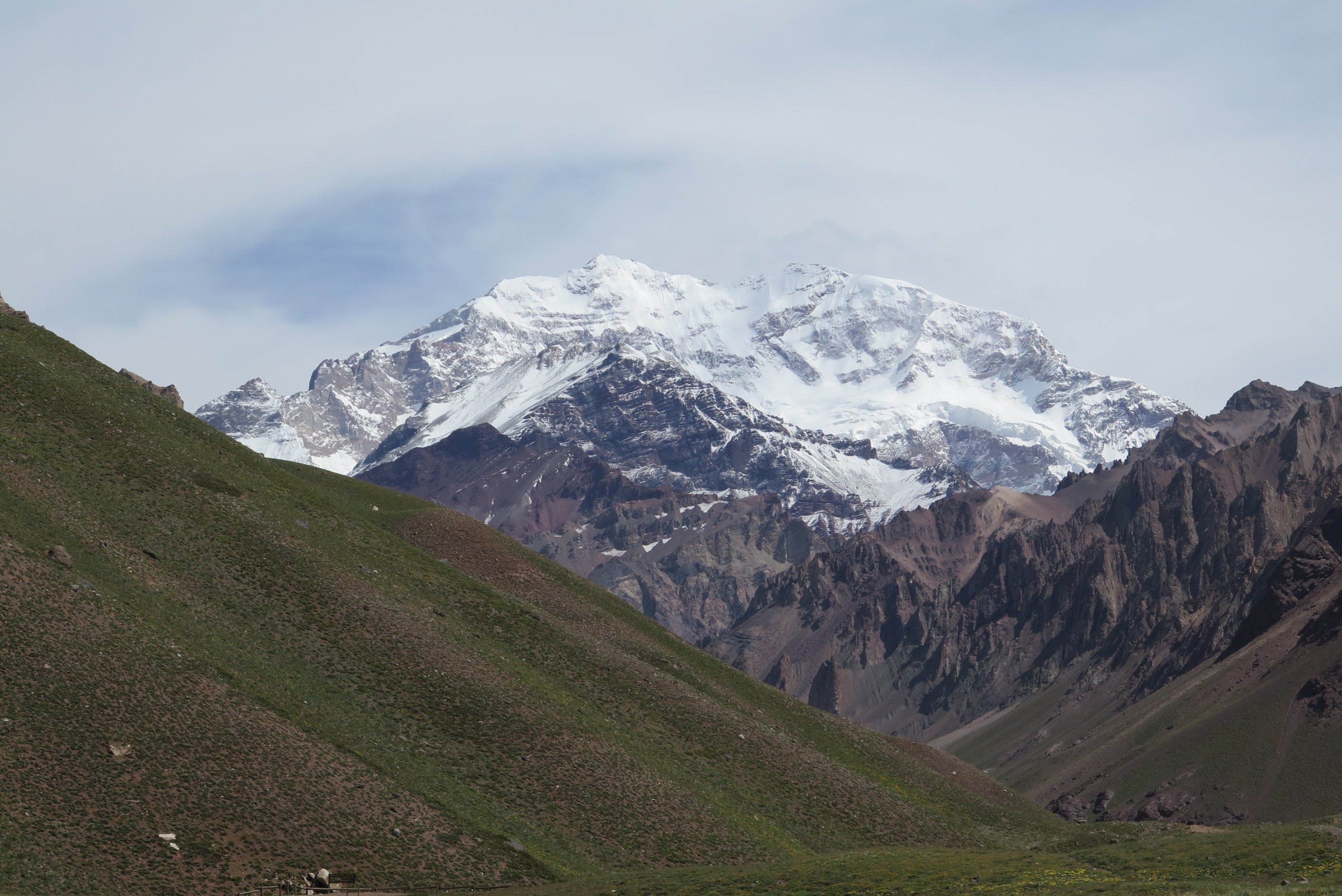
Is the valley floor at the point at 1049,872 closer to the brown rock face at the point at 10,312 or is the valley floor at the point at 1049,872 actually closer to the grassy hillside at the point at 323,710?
the grassy hillside at the point at 323,710

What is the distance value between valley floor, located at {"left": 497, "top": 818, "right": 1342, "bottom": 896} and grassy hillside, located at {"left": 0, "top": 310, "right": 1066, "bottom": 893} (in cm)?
797

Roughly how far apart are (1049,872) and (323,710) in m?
46.1

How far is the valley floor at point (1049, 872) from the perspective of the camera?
223 ft

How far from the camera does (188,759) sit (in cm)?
7769

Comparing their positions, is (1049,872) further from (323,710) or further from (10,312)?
(10,312)

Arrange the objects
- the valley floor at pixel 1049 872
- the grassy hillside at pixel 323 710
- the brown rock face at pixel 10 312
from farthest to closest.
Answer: the brown rock face at pixel 10 312 → the grassy hillside at pixel 323 710 → the valley floor at pixel 1049 872

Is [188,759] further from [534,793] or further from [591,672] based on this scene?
[591,672]

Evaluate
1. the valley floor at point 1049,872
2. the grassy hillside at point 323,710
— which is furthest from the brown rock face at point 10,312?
the valley floor at point 1049,872

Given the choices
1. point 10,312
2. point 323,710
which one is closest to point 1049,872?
point 323,710

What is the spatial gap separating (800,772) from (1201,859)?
4326 centimetres

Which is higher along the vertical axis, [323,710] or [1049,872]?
[323,710]

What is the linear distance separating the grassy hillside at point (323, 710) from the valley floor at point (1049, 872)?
797 cm

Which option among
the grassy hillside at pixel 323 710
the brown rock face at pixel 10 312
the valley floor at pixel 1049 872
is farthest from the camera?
the brown rock face at pixel 10 312

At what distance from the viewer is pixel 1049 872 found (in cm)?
7556
